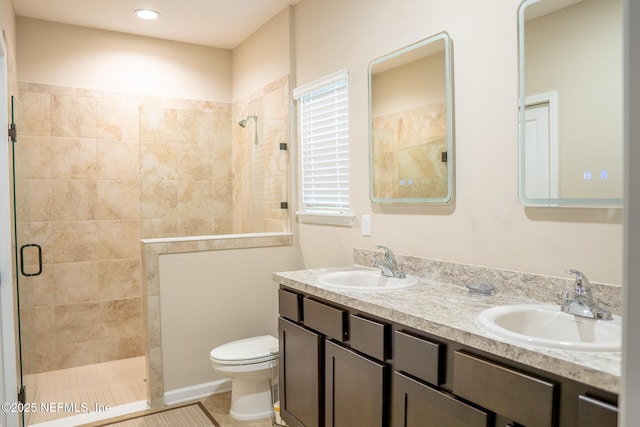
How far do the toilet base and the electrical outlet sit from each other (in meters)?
1.11

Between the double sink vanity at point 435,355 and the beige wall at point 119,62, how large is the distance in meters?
2.48

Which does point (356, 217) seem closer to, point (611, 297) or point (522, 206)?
point (522, 206)

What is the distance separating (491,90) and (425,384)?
4.08 ft

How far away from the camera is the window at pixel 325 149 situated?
2.97m

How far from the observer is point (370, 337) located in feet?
6.09

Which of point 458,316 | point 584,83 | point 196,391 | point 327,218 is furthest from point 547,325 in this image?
point 196,391

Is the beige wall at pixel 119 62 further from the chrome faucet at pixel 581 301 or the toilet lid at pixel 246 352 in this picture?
the chrome faucet at pixel 581 301

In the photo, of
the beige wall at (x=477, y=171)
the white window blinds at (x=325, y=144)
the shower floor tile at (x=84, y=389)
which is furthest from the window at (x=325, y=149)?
the shower floor tile at (x=84, y=389)

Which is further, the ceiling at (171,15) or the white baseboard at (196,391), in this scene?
the ceiling at (171,15)

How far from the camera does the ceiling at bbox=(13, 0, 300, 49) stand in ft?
11.1

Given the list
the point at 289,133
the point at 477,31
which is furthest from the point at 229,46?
the point at 477,31

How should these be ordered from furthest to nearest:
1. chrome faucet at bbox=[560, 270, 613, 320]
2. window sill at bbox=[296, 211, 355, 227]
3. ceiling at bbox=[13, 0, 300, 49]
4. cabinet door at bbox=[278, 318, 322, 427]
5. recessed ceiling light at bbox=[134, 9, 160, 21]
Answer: recessed ceiling light at bbox=[134, 9, 160, 21] → ceiling at bbox=[13, 0, 300, 49] → window sill at bbox=[296, 211, 355, 227] → cabinet door at bbox=[278, 318, 322, 427] → chrome faucet at bbox=[560, 270, 613, 320]

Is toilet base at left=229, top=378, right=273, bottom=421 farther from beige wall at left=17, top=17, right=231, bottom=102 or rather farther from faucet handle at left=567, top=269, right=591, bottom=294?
beige wall at left=17, top=17, right=231, bottom=102

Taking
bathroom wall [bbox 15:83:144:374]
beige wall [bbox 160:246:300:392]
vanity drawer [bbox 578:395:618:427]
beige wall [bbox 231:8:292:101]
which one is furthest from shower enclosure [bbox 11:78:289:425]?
vanity drawer [bbox 578:395:618:427]
